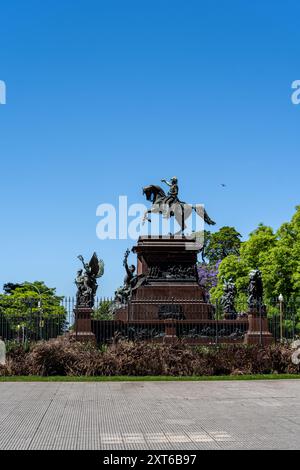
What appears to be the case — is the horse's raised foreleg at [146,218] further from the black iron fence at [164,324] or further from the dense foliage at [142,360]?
the dense foliage at [142,360]

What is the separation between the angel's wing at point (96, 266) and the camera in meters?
29.9

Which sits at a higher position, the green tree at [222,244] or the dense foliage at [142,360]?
the green tree at [222,244]

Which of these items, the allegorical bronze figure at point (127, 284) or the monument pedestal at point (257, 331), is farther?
the allegorical bronze figure at point (127, 284)

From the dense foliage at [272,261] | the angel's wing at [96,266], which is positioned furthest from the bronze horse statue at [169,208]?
the dense foliage at [272,261]

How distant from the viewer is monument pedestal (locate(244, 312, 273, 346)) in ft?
87.7

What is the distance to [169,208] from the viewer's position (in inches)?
1371

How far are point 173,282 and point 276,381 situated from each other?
13230mm

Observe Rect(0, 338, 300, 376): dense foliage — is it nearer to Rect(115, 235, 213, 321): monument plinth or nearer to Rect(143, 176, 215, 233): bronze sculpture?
Rect(115, 235, 213, 321): monument plinth

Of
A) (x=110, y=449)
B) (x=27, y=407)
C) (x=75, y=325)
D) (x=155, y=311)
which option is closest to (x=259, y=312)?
(x=155, y=311)

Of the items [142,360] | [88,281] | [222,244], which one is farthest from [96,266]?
[222,244]

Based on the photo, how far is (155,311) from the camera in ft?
99.2

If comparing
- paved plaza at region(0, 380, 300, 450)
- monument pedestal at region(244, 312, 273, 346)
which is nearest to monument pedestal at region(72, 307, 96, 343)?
monument pedestal at region(244, 312, 273, 346)
